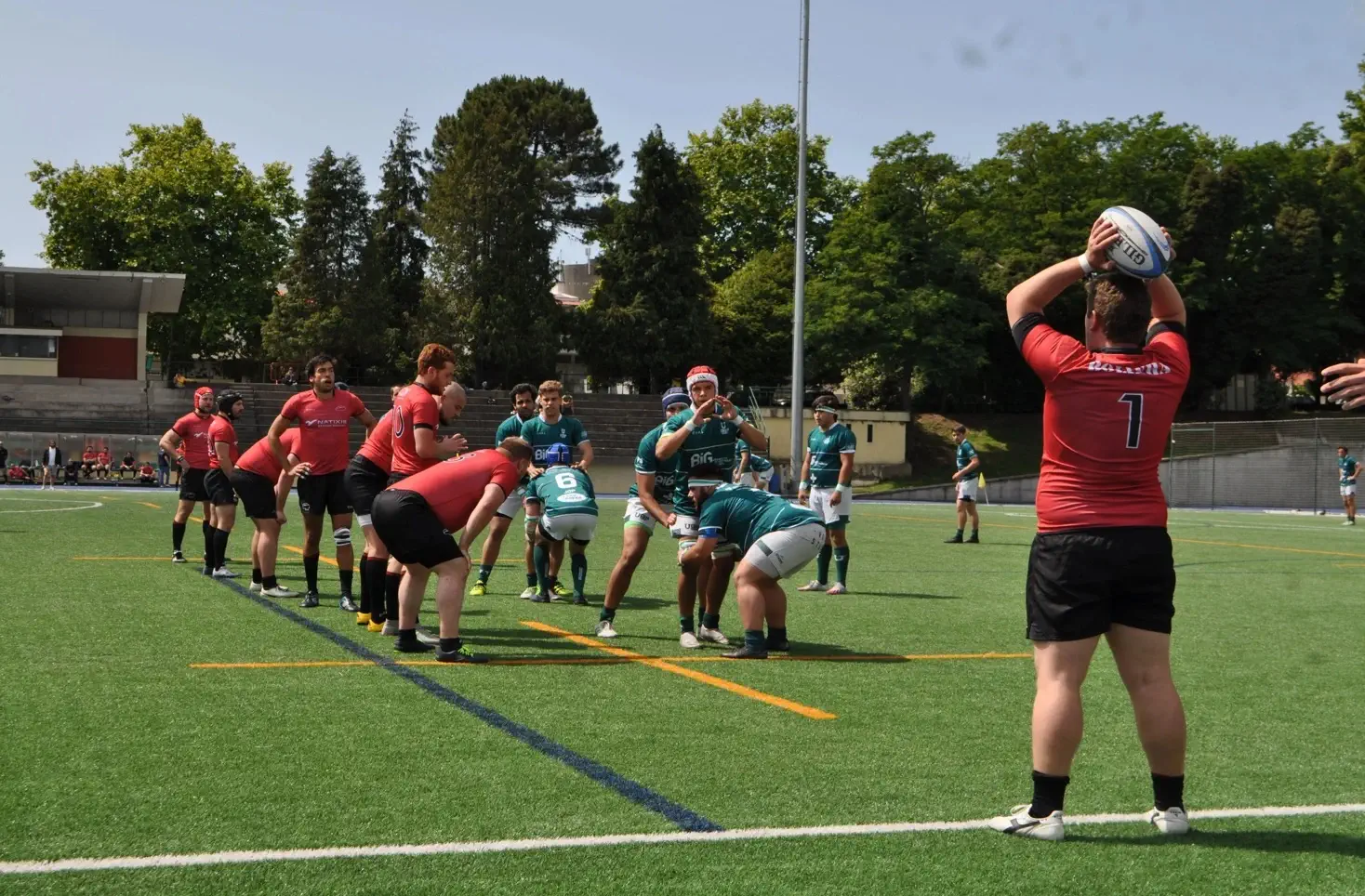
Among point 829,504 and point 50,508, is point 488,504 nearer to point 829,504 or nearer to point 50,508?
point 829,504

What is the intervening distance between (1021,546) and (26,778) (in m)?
19.9

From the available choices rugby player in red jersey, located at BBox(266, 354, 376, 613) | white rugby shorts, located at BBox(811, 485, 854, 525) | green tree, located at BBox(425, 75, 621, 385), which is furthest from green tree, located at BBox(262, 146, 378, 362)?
rugby player in red jersey, located at BBox(266, 354, 376, 613)

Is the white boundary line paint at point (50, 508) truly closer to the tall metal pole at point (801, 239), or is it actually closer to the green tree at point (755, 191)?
the tall metal pole at point (801, 239)

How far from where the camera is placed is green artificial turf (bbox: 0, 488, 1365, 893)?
469 cm

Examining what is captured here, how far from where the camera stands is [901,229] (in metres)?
64.6

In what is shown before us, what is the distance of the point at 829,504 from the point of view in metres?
16.0

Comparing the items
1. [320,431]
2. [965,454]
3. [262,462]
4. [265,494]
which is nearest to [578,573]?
[320,431]

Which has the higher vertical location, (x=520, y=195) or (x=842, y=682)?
(x=520, y=195)

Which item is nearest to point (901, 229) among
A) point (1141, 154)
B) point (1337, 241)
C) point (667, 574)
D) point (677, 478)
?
point (1141, 154)

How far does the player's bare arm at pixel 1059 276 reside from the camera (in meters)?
5.00

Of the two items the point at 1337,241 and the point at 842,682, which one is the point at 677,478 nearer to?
the point at 842,682

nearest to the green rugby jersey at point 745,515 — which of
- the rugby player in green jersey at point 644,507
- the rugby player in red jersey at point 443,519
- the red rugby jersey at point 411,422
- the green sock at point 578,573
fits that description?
the rugby player in green jersey at point 644,507

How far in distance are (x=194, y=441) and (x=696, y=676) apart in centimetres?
927

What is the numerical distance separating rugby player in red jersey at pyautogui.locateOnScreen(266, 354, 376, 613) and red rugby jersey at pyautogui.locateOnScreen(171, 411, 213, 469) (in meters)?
4.15
